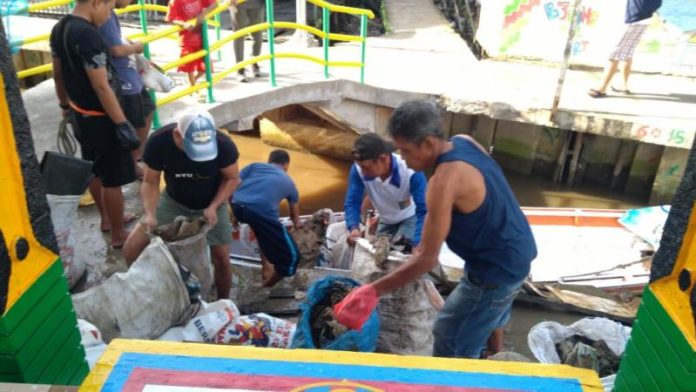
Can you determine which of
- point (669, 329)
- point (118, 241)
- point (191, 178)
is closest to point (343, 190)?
point (118, 241)

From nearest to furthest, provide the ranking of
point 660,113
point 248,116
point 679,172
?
point 248,116 < point 660,113 < point 679,172

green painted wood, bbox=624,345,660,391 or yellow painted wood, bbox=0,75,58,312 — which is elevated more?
yellow painted wood, bbox=0,75,58,312

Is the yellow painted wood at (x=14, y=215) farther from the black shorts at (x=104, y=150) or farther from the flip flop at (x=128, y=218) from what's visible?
the flip flop at (x=128, y=218)

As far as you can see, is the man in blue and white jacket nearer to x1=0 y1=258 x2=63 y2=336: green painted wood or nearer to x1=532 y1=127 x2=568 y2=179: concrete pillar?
x1=0 y1=258 x2=63 y2=336: green painted wood

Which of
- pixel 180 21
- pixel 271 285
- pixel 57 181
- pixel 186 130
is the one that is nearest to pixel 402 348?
pixel 271 285

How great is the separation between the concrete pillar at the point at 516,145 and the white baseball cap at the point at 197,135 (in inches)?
259

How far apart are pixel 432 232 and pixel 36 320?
153 cm

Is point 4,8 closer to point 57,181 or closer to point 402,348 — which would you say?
point 57,181

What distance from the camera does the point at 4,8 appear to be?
4.92m

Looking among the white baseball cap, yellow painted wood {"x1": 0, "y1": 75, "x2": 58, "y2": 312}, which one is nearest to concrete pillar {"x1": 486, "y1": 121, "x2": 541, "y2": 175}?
the white baseball cap

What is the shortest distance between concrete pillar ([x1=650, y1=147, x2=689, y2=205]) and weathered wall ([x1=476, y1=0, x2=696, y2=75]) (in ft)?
5.58

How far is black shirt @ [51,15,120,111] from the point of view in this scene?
344 cm

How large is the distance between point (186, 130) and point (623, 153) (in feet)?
24.6

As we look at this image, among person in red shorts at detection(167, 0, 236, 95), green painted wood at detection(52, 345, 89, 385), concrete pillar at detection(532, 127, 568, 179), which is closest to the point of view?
green painted wood at detection(52, 345, 89, 385)
